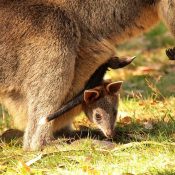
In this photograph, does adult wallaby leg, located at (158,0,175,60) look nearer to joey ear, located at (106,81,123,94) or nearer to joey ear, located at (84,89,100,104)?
joey ear, located at (106,81,123,94)

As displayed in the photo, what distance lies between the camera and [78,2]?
18.8 ft

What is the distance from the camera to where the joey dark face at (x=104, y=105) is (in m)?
5.83

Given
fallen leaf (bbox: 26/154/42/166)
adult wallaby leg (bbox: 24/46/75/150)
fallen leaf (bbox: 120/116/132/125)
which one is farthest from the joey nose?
fallen leaf (bbox: 26/154/42/166)

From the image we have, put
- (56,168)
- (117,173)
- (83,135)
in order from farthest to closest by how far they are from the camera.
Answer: (83,135), (56,168), (117,173)

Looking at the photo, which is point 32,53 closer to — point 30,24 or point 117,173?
point 30,24

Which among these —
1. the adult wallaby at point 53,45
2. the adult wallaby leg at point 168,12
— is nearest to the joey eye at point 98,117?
the adult wallaby at point 53,45

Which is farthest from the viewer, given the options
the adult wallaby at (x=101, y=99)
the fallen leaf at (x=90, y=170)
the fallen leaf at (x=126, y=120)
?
the fallen leaf at (x=126, y=120)

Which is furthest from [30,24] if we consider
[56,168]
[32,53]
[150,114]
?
[150,114]

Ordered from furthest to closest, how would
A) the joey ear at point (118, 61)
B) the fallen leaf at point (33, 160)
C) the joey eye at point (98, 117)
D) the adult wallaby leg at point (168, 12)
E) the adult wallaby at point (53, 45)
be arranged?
the joey ear at point (118, 61), the joey eye at point (98, 117), the adult wallaby leg at point (168, 12), the adult wallaby at point (53, 45), the fallen leaf at point (33, 160)

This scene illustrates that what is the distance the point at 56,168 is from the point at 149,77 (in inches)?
157

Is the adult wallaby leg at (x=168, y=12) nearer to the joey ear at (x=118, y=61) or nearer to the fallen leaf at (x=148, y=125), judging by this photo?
the joey ear at (x=118, y=61)

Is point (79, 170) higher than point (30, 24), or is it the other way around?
point (30, 24)

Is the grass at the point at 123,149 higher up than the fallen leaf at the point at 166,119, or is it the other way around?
the fallen leaf at the point at 166,119

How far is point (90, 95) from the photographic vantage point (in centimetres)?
580
